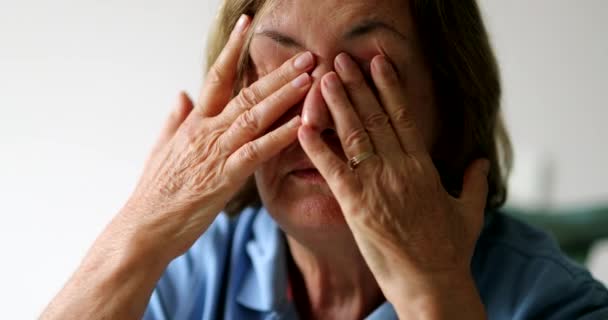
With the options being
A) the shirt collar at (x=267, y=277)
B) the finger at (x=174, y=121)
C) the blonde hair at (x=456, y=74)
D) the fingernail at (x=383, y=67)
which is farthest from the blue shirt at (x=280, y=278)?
the fingernail at (x=383, y=67)

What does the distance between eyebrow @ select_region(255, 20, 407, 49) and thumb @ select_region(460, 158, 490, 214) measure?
0.29 meters

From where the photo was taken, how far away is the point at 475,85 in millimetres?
1297

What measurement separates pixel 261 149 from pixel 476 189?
1.31ft

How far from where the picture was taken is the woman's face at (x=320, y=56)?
111cm

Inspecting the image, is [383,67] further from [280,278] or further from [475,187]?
[280,278]

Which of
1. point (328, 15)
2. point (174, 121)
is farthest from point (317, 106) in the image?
point (174, 121)

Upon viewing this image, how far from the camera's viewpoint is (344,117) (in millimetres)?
1085

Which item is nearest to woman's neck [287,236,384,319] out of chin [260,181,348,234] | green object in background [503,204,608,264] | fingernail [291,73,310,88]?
chin [260,181,348,234]

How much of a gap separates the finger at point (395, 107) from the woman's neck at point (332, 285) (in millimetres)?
292

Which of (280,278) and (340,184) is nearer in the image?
(340,184)

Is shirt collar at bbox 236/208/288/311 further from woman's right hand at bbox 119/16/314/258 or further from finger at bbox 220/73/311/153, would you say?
finger at bbox 220/73/311/153

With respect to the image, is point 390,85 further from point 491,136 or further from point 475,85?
point 491,136

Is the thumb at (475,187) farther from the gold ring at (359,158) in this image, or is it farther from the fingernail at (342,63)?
the fingernail at (342,63)

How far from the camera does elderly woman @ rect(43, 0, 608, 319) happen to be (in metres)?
1.09
